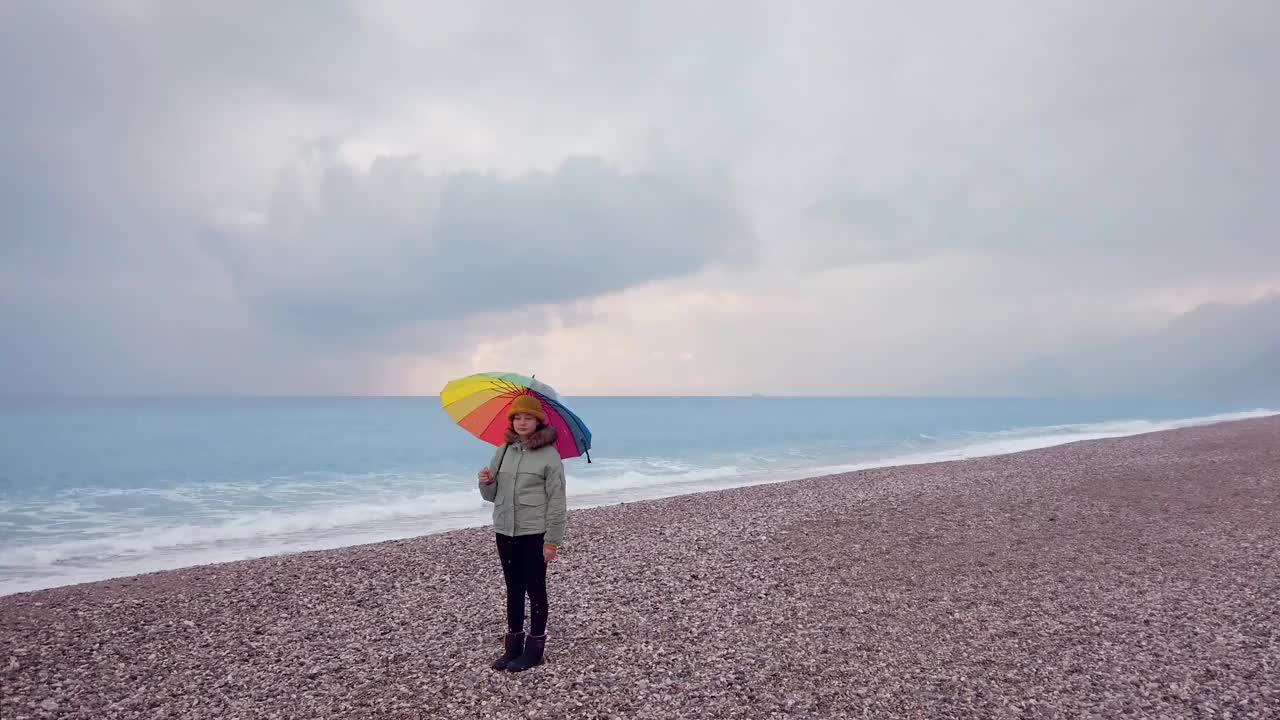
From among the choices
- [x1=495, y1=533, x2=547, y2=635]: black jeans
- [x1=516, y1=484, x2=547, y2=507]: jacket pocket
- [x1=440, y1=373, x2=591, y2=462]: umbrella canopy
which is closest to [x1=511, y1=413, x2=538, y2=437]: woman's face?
[x1=440, y1=373, x2=591, y2=462]: umbrella canopy

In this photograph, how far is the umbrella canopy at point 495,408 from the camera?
571cm

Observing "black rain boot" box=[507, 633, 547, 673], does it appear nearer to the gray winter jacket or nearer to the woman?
the woman

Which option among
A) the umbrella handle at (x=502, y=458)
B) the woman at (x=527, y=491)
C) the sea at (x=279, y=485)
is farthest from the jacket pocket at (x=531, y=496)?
the sea at (x=279, y=485)

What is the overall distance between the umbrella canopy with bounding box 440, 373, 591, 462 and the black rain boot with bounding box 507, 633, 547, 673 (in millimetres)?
1682

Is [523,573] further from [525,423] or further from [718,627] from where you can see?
[718,627]

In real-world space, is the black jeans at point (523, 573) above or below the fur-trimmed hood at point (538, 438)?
below

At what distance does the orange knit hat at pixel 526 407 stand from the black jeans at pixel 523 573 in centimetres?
101

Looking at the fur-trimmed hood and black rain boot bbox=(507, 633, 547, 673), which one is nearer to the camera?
the fur-trimmed hood

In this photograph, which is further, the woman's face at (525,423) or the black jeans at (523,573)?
the black jeans at (523,573)

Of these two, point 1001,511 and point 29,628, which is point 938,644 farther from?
point 29,628

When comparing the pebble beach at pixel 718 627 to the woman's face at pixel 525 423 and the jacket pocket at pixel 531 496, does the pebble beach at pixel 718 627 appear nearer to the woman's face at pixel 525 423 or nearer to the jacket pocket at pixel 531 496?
the jacket pocket at pixel 531 496

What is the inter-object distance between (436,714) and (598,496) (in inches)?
639

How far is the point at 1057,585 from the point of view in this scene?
8.80 meters

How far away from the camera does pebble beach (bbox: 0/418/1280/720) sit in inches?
219
